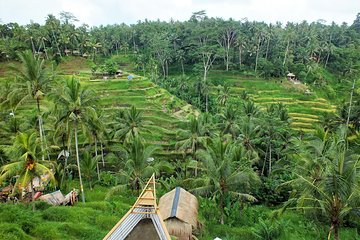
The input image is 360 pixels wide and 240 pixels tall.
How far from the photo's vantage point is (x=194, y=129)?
93.0 feet

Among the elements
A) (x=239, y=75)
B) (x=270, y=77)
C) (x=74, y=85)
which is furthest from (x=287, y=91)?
(x=74, y=85)

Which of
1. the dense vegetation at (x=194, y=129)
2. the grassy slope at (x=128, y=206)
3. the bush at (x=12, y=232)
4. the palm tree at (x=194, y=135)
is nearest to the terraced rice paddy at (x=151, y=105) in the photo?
the grassy slope at (x=128, y=206)

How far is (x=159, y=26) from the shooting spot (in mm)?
82000

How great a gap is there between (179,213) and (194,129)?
464 inches

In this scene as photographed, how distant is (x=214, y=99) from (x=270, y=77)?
1564 cm

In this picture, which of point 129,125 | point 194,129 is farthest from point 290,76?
point 129,125

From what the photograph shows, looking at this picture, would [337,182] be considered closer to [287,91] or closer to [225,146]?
[225,146]

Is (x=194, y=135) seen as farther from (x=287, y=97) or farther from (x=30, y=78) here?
(x=287, y=97)

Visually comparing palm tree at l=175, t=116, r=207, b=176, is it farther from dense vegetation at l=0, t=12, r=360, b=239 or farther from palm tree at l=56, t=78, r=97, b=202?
palm tree at l=56, t=78, r=97, b=202

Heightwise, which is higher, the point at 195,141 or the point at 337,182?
the point at 337,182

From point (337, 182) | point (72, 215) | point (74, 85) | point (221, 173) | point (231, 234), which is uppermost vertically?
point (74, 85)

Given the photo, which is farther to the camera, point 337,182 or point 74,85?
point 74,85

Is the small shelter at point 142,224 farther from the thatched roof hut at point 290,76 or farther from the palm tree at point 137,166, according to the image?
the thatched roof hut at point 290,76

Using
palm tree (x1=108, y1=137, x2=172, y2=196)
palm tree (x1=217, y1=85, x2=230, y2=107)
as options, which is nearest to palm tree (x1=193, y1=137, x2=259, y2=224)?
palm tree (x1=108, y1=137, x2=172, y2=196)
